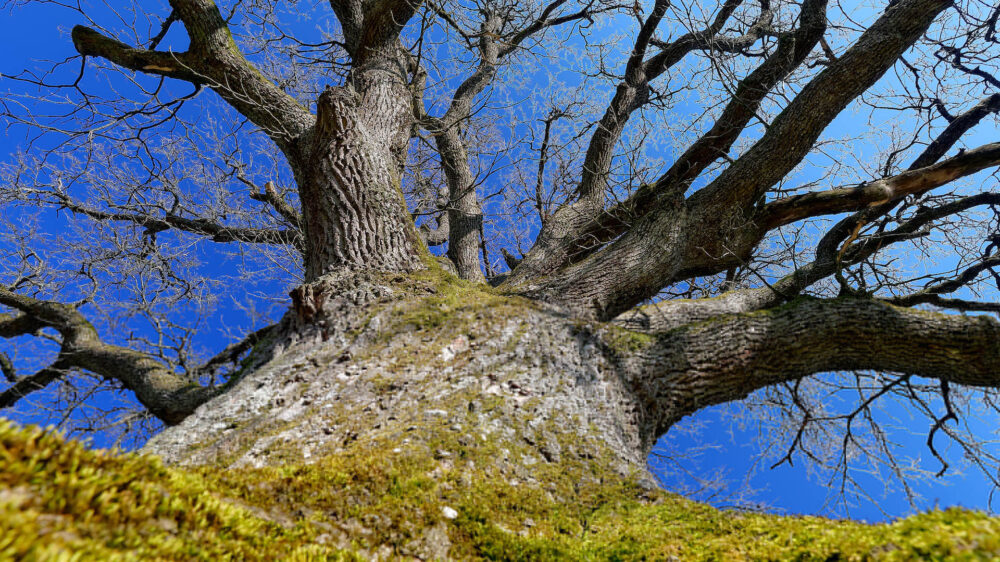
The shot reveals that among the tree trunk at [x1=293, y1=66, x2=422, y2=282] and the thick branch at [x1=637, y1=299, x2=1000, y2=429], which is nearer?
the thick branch at [x1=637, y1=299, x2=1000, y2=429]

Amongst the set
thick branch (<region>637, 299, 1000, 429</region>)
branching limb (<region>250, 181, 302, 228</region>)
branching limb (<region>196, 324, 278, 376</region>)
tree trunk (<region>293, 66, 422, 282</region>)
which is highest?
branching limb (<region>250, 181, 302, 228</region>)

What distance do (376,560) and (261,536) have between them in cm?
33

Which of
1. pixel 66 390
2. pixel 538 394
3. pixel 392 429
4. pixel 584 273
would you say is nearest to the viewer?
pixel 392 429

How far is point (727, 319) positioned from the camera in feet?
10.9

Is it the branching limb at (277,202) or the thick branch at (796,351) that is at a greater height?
the branching limb at (277,202)

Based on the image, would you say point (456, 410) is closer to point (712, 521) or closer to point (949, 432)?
point (712, 521)

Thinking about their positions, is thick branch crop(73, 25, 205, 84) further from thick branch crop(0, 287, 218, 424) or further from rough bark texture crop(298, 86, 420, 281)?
thick branch crop(0, 287, 218, 424)

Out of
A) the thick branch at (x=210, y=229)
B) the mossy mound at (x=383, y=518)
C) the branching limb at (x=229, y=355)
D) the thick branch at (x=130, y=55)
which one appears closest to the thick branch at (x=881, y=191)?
the mossy mound at (x=383, y=518)

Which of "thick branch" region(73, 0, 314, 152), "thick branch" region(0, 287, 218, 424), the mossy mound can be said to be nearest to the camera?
the mossy mound

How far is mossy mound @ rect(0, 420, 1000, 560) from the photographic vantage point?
83cm

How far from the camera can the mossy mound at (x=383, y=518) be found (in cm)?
83

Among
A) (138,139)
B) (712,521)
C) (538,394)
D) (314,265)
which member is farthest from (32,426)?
(138,139)

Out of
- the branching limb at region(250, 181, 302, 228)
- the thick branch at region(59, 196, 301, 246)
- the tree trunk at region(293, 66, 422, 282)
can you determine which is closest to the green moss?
the tree trunk at region(293, 66, 422, 282)

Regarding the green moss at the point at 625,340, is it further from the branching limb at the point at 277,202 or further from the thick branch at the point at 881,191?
the branching limb at the point at 277,202
